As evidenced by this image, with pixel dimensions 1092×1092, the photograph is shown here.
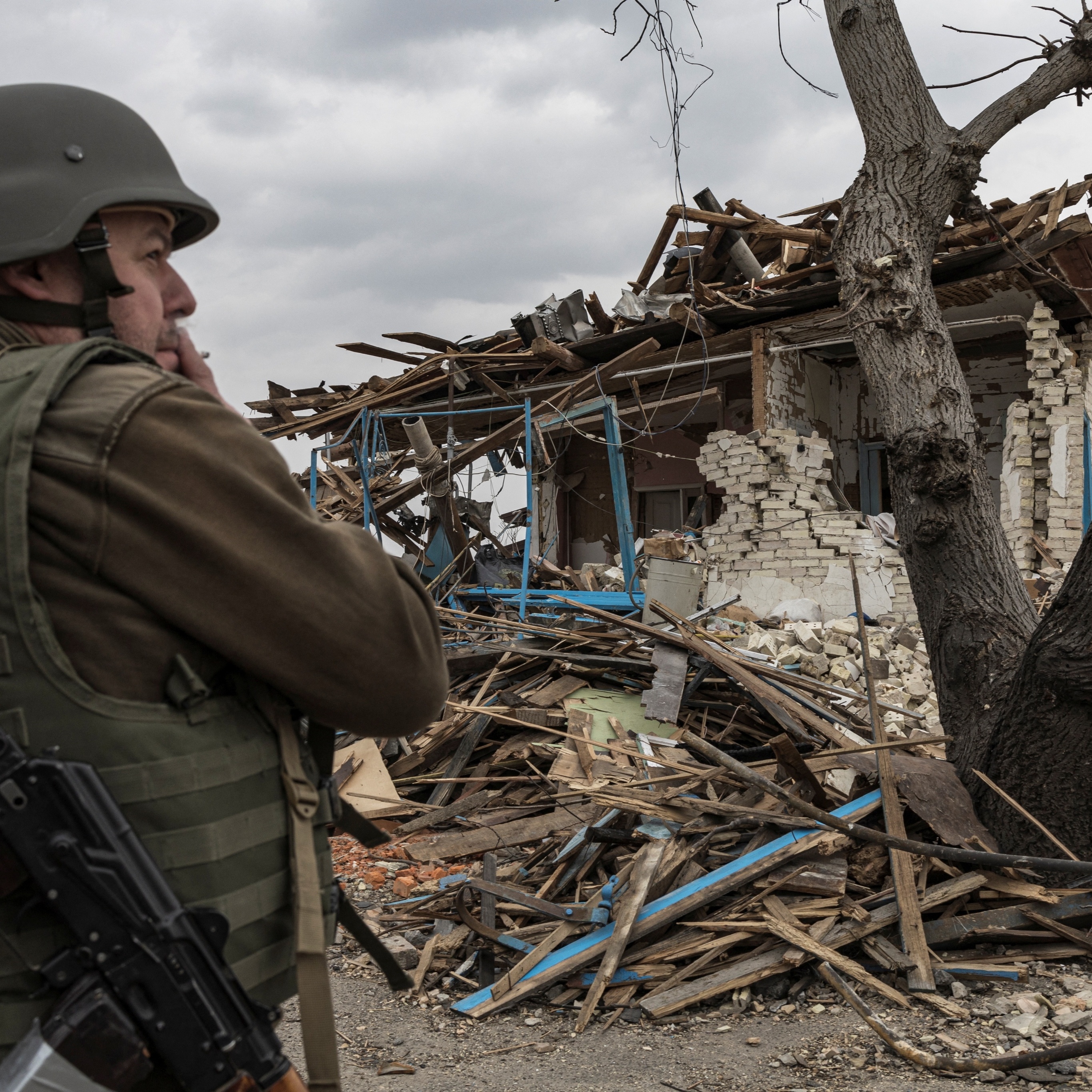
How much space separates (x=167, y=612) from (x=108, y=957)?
424 millimetres

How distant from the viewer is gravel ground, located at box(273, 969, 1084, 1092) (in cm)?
293

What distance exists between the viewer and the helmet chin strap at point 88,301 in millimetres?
1336

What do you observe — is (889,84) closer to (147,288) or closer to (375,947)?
(147,288)

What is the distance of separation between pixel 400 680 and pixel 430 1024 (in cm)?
268

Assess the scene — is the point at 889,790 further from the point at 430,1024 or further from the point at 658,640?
the point at 658,640

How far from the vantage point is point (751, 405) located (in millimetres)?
12500

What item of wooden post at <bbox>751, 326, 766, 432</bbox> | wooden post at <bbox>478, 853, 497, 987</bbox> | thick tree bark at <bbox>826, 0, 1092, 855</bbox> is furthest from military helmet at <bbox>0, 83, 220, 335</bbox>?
wooden post at <bbox>751, 326, 766, 432</bbox>

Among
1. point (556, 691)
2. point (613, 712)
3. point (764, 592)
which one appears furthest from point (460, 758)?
point (764, 592)

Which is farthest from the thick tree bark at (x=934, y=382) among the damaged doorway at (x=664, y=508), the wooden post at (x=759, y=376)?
the damaged doorway at (x=664, y=508)

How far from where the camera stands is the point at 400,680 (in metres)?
1.28

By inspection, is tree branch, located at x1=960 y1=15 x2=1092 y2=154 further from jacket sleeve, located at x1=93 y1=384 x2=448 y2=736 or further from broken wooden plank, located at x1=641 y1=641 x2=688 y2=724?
jacket sleeve, located at x1=93 y1=384 x2=448 y2=736

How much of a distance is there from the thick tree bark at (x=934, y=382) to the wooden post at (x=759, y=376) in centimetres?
581

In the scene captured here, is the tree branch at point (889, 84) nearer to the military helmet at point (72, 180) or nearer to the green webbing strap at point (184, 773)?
the military helmet at point (72, 180)

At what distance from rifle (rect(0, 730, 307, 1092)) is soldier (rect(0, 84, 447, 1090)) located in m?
0.03
